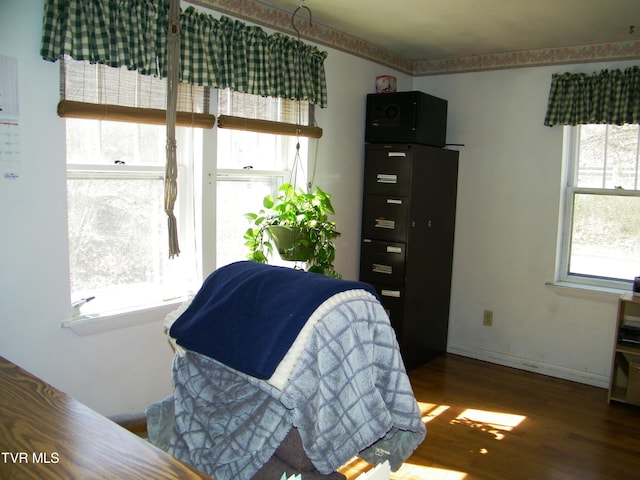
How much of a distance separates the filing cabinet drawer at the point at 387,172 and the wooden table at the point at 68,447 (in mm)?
3028

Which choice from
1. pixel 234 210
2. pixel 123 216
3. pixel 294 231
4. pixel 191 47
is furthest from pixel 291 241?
pixel 191 47

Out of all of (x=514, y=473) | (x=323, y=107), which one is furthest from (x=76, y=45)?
(x=514, y=473)

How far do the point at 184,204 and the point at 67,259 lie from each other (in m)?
0.74

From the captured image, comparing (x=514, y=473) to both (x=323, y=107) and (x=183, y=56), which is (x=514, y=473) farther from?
(x=183, y=56)

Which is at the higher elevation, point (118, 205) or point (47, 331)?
point (118, 205)

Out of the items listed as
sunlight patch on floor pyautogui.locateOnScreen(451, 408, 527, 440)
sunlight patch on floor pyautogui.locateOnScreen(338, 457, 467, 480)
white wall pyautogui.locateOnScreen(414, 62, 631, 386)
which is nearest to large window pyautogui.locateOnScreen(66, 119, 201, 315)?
sunlight patch on floor pyautogui.locateOnScreen(338, 457, 467, 480)

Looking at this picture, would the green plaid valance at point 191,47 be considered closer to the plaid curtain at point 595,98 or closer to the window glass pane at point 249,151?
the window glass pane at point 249,151

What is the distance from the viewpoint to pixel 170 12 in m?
2.36

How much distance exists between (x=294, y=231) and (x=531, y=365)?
7.90ft

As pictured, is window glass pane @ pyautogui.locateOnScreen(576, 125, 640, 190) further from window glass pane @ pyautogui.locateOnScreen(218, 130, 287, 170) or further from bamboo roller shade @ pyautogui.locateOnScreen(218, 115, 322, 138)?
window glass pane @ pyautogui.locateOnScreen(218, 130, 287, 170)

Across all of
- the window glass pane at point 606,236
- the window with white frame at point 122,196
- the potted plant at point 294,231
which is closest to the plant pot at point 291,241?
the potted plant at point 294,231

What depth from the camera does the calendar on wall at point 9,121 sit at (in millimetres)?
2174

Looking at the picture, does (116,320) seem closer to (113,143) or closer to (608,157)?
(113,143)

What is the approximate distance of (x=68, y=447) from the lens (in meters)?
1.03
